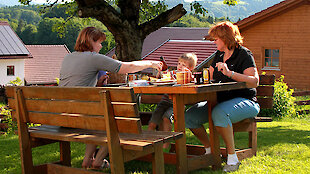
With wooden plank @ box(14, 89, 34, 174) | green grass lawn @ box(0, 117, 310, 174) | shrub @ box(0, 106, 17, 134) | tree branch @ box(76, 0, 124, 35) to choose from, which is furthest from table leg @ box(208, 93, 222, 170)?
tree branch @ box(76, 0, 124, 35)

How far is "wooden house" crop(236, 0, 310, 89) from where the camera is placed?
70.7 feet

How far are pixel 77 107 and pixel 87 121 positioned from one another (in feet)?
0.57

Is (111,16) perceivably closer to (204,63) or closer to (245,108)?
(245,108)

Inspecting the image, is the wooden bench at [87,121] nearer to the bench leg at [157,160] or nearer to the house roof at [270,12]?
the bench leg at [157,160]

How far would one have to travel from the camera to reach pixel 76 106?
13.6 ft

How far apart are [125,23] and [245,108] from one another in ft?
21.5

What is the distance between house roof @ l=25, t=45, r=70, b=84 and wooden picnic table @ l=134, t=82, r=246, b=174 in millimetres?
60462

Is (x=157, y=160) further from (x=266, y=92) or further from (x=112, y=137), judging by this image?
(x=266, y=92)

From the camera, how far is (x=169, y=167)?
16.8ft

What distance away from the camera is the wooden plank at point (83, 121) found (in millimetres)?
3758

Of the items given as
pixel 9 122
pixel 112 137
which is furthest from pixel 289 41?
pixel 112 137

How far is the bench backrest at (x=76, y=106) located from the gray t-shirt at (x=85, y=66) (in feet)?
1.22

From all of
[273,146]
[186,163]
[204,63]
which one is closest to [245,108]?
[186,163]

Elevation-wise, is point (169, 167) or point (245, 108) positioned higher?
point (245, 108)
